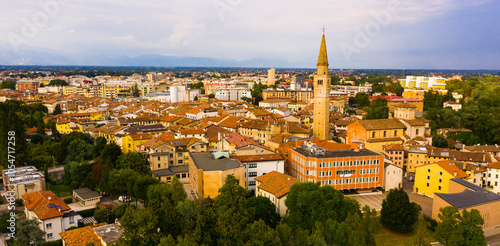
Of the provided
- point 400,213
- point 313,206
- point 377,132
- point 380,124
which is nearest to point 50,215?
point 313,206

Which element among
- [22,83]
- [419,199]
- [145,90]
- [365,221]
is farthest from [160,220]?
[22,83]

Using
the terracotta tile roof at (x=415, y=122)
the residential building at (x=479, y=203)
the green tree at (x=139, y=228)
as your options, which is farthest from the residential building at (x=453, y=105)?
the green tree at (x=139, y=228)

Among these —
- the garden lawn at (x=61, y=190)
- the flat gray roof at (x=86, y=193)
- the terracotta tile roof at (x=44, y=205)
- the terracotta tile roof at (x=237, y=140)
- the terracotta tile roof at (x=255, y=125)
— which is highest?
the terracotta tile roof at (x=237, y=140)

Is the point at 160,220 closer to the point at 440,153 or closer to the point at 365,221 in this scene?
the point at 365,221

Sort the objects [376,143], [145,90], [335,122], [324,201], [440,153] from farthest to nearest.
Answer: [145,90]
[335,122]
[376,143]
[440,153]
[324,201]

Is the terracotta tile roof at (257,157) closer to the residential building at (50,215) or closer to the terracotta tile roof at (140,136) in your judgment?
the residential building at (50,215)

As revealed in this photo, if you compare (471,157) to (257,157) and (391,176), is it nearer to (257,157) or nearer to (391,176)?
(391,176)
